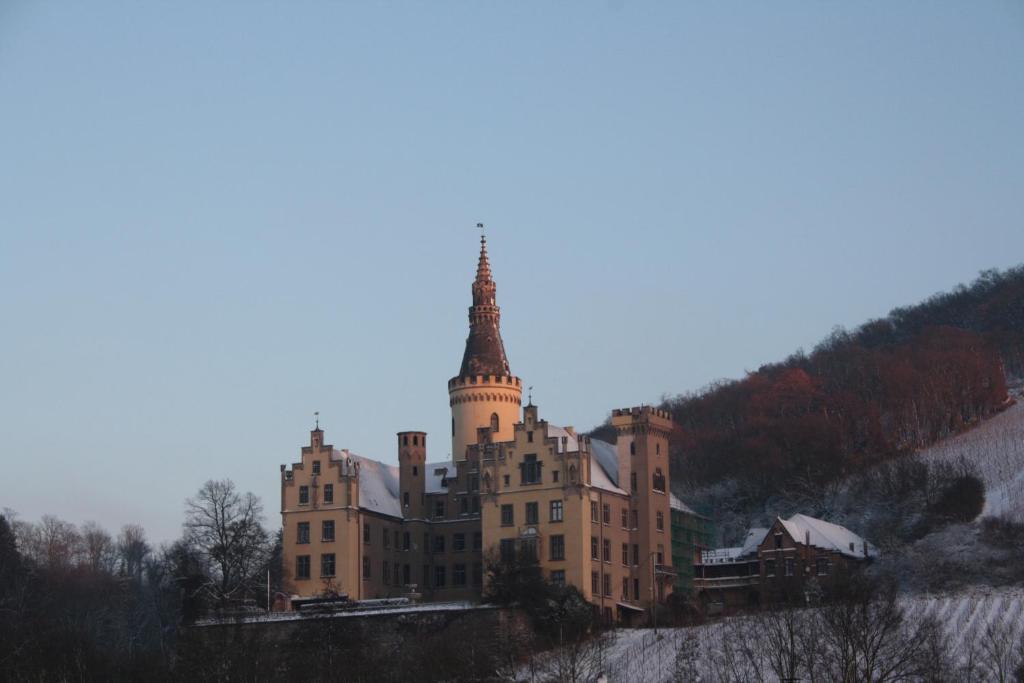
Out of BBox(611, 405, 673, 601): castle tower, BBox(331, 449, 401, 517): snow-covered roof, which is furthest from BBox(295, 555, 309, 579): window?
BBox(611, 405, 673, 601): castle tower

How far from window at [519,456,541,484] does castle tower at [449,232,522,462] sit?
8.74m

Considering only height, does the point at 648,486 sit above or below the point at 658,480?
→ below

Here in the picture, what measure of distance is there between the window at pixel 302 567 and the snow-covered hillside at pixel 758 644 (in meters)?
17.7

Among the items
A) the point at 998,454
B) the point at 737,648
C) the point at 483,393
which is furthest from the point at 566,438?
the point at 998,454

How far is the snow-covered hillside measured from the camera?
7019cm

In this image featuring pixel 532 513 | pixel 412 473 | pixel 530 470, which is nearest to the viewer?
pixel 532 513

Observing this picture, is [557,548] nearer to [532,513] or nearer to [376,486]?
[532,513]

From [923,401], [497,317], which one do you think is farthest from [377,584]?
[923,401]

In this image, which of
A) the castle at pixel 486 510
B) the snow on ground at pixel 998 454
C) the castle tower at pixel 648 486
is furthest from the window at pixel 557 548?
the snow on ground at pixel 998 454

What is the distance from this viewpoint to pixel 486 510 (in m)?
91.9

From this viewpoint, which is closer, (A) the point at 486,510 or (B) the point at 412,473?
(A) the point at 486,510

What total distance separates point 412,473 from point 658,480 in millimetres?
13652

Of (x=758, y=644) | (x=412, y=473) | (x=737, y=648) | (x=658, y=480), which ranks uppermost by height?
(x=412, y=473)

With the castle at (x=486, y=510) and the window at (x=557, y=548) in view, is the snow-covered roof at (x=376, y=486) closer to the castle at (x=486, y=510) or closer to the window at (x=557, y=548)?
the castle at (x=486, y=510)
